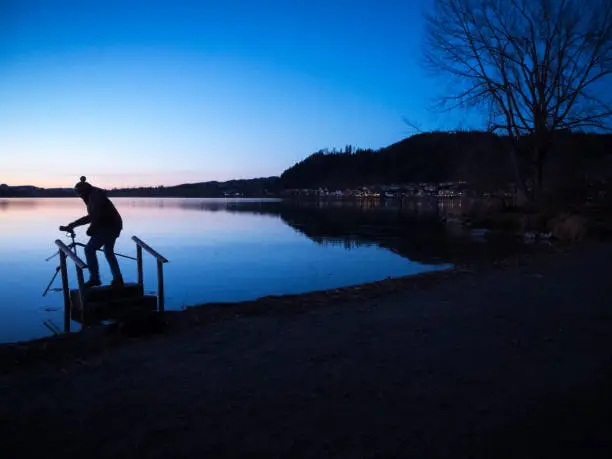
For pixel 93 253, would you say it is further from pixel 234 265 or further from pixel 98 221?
pixel 234 265

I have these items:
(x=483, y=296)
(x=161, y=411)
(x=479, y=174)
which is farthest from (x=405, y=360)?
(x=479, y=174)

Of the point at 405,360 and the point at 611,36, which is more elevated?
the point at 611,36

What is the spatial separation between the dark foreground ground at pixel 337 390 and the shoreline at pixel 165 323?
0.28 metres

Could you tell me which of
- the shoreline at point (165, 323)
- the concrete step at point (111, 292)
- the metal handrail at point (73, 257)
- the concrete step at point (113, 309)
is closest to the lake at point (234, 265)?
the concrete step at point (113, 309)

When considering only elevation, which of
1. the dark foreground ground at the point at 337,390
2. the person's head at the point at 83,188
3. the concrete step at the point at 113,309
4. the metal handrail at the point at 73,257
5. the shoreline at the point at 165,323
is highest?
the person's head at the point at 83,188

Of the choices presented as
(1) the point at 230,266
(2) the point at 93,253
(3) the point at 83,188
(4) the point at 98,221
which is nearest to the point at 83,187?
(3) the point at 83,188

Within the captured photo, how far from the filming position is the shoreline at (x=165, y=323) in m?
6.02

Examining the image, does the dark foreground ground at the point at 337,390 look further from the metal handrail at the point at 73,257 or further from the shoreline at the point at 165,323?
the metal handrail at the point at 73,257

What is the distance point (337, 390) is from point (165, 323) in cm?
383

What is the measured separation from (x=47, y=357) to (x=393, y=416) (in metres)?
4.65

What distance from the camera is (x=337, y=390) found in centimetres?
435

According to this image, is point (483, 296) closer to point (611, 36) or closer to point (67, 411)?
point (67, 411)

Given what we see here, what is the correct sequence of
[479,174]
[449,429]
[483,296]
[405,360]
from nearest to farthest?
[449,429]
[405,360]
[483,296]
[479,174]

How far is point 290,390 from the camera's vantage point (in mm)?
4387
